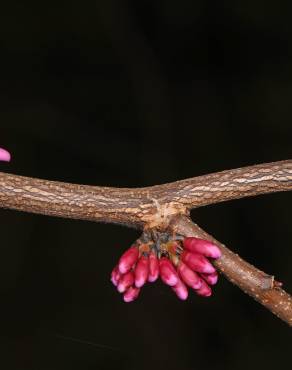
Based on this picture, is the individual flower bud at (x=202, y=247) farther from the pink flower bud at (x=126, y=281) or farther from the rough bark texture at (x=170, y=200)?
the pink flower bud at (x=126, y=281)

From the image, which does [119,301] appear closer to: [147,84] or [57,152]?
[57,152]

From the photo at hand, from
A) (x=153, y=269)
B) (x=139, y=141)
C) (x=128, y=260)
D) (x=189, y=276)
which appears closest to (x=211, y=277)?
(x=189, y=276)

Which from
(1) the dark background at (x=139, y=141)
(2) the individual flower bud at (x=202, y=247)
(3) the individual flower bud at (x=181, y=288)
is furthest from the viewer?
(1) the dark background at (x=139, y=141)

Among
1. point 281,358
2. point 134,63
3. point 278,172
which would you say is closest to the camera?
point 278,172

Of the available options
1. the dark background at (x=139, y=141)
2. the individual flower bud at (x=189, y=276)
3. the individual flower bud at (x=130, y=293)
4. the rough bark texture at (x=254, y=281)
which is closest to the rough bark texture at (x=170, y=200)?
the rough bark texture at (x=254, y=281)

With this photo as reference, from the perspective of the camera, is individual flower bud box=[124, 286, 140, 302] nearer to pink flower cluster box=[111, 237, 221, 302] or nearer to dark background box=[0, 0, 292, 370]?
pink flower cluster box=[111, 237, 221, 302]

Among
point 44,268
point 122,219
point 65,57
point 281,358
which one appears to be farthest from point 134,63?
point 122,219

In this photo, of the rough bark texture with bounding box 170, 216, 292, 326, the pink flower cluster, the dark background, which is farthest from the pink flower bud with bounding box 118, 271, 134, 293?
the dark background

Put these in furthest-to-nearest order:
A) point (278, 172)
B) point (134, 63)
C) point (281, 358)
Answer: point (134, 63) < point (281, 358) < point (278, 172)
